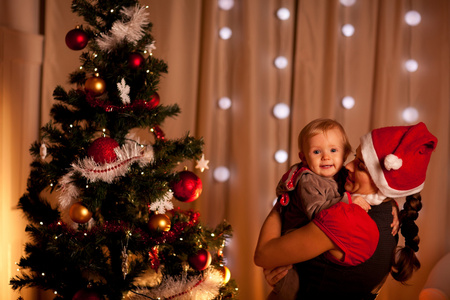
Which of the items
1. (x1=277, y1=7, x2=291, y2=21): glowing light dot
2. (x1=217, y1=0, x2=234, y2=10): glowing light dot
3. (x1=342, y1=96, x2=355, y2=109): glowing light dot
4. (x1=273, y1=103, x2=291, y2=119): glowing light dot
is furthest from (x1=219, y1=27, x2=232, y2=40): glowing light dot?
(x1=342, y1=96, x2=355, y2=109): glowing light dot

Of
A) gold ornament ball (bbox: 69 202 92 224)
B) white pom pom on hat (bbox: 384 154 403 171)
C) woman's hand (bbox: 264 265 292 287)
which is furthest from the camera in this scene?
gold ornament ball (bbox: 69 202 92 224)

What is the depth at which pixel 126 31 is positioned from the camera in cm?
180

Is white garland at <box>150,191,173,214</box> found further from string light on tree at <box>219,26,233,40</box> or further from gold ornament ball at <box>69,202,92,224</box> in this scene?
string light on tree at <box>219,26,233,40</box>

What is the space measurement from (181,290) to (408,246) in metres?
0.94

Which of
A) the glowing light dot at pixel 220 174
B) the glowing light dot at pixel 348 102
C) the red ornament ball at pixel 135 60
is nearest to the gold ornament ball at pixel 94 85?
the red ornament ball at pixel 135 60

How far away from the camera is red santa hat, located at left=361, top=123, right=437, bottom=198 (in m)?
1.42

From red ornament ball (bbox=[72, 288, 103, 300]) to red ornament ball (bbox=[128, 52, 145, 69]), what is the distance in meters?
0.92

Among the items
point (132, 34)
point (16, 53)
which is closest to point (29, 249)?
point (132, 34)

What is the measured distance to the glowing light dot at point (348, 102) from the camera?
9.37ft

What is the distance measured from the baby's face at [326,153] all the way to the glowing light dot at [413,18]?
5.22 ft

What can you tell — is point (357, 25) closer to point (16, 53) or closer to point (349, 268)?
point (349, 268)

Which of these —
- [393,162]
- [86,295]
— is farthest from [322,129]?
[86,295]

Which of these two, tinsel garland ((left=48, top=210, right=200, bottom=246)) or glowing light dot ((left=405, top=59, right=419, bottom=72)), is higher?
Answer: glowing light dot ((left=405, top=59, right=419, bottom=72))

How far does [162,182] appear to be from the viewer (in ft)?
5.84
